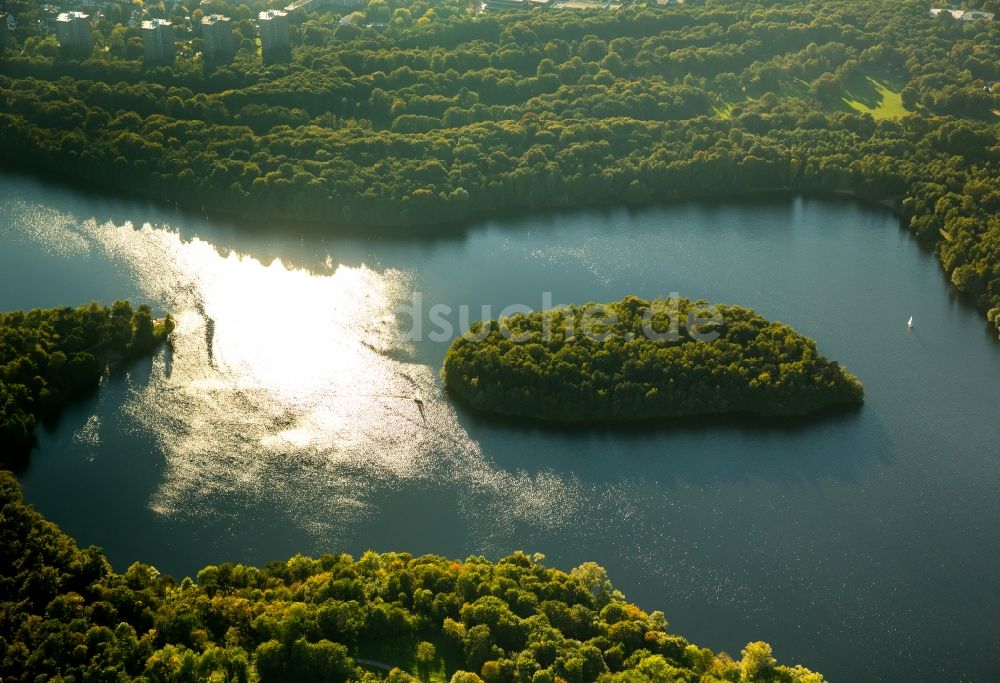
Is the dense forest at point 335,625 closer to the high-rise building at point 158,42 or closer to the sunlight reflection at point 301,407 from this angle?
the sunlight reflection at point 301,407

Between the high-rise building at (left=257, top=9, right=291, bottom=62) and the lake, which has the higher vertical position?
the high-rise building at (left=257, top=9, right=291, bottom=62)

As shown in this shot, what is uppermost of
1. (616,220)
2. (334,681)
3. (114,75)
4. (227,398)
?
(114,75)

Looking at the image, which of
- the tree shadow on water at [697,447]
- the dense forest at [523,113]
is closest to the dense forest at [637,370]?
the tree shadow on water at [697,447]

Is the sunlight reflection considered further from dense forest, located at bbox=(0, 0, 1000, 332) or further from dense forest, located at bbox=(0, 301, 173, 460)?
dense forest, located at bbox=(0, 0, 1000, 332)

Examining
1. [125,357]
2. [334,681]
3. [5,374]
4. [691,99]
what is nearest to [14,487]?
[5,374]

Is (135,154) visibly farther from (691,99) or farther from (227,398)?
(691,99)

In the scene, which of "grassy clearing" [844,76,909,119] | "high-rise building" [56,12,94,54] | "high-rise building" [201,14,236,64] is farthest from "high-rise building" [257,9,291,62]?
"grassy clearing" [844,76,909,119]

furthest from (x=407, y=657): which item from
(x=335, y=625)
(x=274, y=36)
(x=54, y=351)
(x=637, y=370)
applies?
(x=274, y=36)
